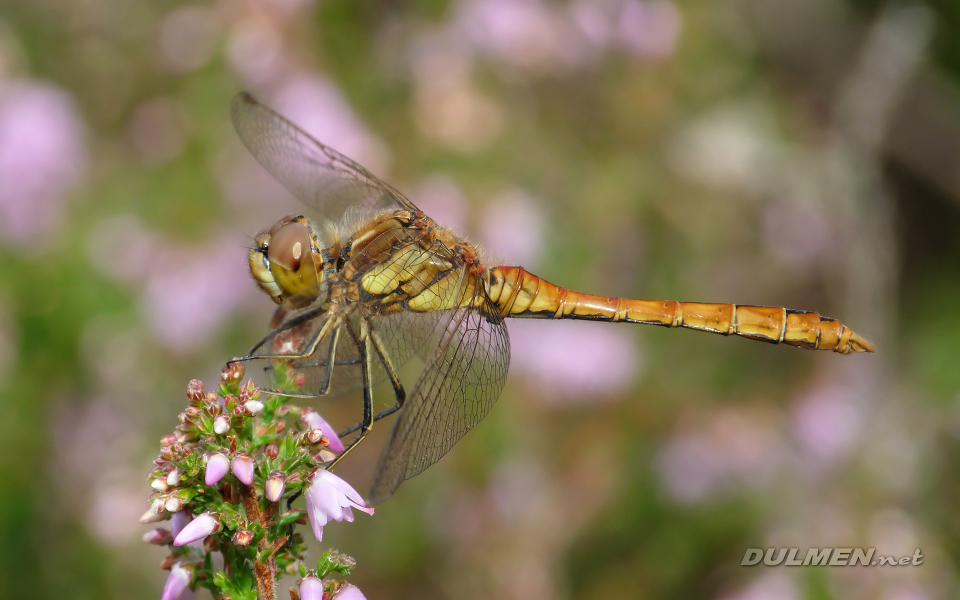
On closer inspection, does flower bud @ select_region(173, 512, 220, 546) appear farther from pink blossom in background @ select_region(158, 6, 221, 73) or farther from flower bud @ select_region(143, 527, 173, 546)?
pink blossom in background @ select_region(158, 6, 221, 73)

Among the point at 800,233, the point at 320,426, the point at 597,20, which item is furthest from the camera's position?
the point at 800,233

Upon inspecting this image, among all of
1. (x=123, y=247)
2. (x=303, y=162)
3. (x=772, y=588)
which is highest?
(x=123, y=247)

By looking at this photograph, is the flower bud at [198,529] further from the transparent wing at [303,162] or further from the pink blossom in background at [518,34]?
the pink blossom in background at [518,34]

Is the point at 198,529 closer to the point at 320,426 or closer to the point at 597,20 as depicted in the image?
the point at 320,426

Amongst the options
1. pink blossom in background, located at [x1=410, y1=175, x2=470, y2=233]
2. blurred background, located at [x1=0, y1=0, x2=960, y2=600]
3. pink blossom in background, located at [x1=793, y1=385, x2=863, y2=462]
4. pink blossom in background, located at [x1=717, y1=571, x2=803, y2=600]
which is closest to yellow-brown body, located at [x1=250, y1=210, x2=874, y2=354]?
blurred background, located at [x1=0, y1=0, x2=960, y2=600]

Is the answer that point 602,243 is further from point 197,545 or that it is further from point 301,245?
point 197,545

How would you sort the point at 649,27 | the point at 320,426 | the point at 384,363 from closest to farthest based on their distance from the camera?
the point at 320,426, the point at 384,363, the point at 649,27

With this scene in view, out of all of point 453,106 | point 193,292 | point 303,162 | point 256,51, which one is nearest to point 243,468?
point 303,162

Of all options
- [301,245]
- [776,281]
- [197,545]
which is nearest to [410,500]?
[301,245]
